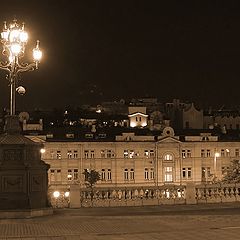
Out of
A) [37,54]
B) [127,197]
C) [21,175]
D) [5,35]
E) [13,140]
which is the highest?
[5,35]

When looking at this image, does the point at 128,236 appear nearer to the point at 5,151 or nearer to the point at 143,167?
the point at 5,151

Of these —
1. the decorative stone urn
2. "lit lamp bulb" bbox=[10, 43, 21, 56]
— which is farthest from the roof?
"lit lamp bulb" bbox=[10, 43, 21, 56]

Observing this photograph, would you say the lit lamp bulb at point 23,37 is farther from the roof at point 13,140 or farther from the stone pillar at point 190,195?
the stone pillar at point 190,195

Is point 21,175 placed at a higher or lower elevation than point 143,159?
lower

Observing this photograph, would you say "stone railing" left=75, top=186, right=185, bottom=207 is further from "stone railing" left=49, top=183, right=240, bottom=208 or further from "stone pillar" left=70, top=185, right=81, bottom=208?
"stone pillar" left=70, top=185, right=81, bottom=208

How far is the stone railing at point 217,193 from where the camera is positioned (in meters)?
26.7

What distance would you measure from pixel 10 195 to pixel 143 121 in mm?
96281

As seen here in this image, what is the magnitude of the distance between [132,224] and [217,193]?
342 inches

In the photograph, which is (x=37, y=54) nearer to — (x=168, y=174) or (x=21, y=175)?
(x=21, y=175)

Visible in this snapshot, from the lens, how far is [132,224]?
19469 millimetres

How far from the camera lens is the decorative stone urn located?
21984 millimetres

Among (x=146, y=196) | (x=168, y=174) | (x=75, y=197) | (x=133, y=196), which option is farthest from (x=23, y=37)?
(x=168, y=174)

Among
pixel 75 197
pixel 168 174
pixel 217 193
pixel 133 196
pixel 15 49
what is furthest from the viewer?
pixel 168 174

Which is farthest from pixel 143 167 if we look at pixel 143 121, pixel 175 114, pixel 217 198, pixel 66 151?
pixel 217 198
